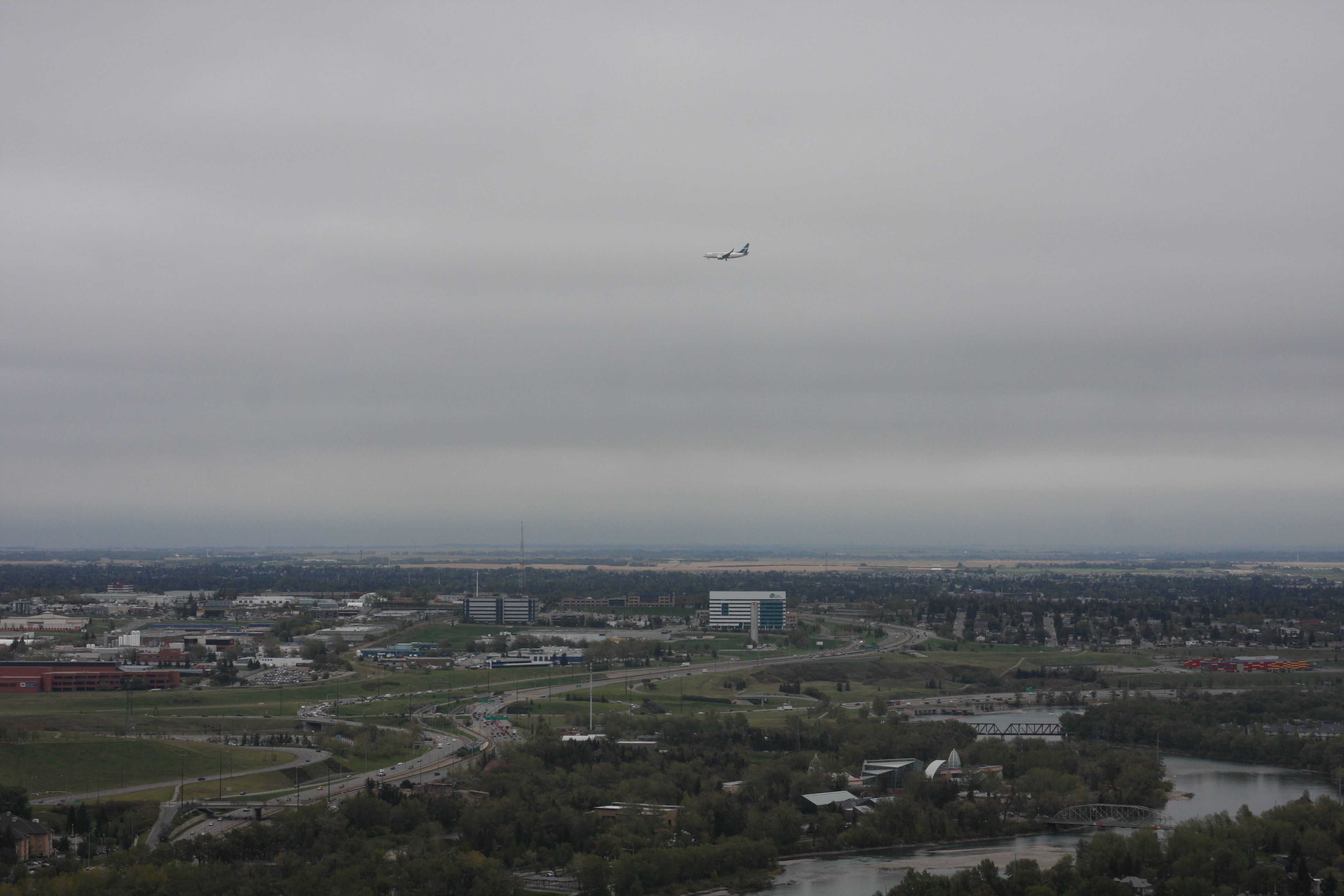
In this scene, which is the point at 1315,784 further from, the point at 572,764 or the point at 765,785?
the point at 572,764

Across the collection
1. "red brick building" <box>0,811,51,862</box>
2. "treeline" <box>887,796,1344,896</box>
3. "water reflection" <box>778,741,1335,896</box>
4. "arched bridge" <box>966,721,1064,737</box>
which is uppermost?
"red brick building" <box>0,811,51,862</box>

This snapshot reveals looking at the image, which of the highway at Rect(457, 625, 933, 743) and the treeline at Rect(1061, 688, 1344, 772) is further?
the highway at Rect(457, 625, 933, 743)

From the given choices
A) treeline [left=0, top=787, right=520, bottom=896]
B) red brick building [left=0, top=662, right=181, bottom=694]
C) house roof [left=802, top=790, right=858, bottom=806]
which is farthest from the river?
red brick building [left=0, top=662, right=181, bottom=694]

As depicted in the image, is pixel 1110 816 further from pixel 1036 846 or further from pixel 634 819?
pixel 634 819

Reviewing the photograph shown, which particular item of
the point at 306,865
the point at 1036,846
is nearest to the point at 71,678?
the point at 306,865

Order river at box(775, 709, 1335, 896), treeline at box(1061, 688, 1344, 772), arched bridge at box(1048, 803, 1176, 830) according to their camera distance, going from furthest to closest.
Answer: treeline at box(1061, 688, 1344, 772), arched bridge at box(1048, 803, 1176, 830), river at box(775, 709, 1335, 896)

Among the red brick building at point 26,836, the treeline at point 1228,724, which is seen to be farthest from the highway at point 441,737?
the treeline at point 1228,724

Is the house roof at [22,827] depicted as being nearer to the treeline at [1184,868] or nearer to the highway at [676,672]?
the highway at [676,672]

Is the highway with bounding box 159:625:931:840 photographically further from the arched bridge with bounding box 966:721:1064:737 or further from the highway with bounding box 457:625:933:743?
the arched bridge with bounding box 966:721:1064:737
